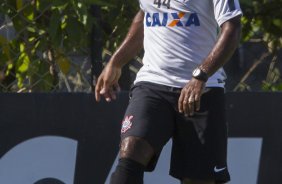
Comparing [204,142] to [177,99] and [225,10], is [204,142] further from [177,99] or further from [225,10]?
[225,10]

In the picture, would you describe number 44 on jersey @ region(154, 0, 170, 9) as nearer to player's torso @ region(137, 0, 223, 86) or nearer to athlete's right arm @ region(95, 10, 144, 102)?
player's torso @ region(137, 0, 223, 86)

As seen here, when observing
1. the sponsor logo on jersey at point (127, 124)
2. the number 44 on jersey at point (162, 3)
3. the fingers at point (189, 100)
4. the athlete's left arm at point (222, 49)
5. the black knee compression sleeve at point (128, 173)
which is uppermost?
the number 44 on jersey at point (162, 3)

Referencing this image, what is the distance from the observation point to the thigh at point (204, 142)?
418 cm

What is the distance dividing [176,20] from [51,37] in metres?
1.11

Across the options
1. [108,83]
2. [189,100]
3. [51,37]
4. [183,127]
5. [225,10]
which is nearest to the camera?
[189,100]

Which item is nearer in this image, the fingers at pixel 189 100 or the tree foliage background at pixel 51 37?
the fingers at pixel 189 100

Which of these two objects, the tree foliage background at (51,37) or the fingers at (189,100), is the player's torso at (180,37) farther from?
the tree foliage background at (51,37)

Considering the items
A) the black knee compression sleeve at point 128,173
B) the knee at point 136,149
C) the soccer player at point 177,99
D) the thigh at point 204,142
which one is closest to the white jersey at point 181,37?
the soccer player at point 177,99

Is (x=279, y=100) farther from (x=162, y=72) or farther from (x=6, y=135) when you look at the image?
(x=6, y=135)

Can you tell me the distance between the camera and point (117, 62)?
4359 millimetres

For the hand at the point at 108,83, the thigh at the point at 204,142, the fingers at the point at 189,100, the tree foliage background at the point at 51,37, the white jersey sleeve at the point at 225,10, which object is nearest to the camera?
the fingers at the point at 189,100

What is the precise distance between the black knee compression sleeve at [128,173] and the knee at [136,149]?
0.02m

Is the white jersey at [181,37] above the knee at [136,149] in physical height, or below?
above

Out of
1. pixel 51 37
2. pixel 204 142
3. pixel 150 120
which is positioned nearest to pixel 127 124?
pixel 150 120
